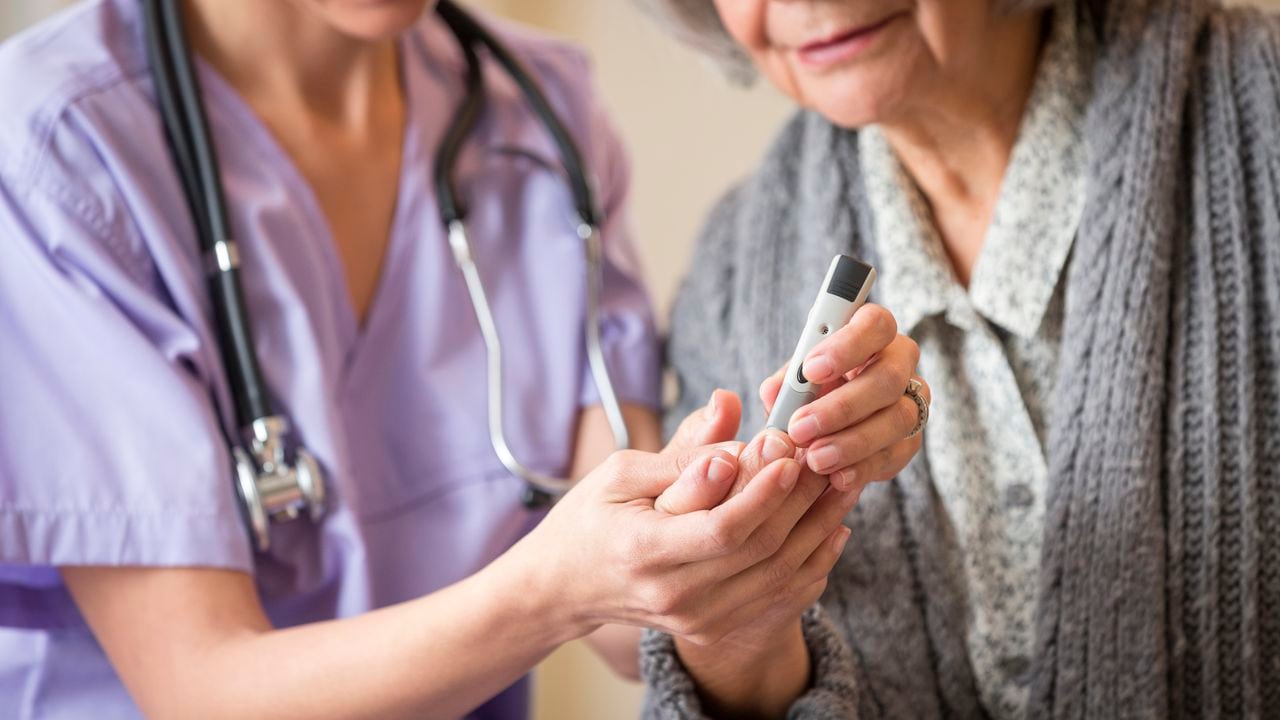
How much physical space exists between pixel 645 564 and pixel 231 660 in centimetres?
37

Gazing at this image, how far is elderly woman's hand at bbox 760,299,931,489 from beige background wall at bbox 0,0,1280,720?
4.13 feet

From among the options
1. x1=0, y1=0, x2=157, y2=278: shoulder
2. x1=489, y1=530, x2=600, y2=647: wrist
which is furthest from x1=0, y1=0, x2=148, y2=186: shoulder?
x1=489, y1=530, x2=600, y2=647: wrist

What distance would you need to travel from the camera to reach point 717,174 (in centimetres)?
216

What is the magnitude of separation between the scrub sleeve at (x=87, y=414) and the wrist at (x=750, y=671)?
37 cm

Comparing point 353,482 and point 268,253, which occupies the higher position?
point 268,253

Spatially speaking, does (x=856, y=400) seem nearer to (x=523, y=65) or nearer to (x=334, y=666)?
(x=334, y=666)

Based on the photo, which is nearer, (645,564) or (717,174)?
(645,564)

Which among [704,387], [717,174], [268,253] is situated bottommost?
[717,174]

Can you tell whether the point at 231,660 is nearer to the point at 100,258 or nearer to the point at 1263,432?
the point at 100,258

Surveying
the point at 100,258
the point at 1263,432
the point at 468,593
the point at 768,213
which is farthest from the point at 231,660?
the point at 1263,432

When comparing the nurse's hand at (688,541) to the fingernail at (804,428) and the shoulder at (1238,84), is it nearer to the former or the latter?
the fingernail at (804,428)

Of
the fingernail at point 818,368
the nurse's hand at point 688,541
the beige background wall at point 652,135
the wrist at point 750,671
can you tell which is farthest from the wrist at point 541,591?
the beige background wall at point 652,135

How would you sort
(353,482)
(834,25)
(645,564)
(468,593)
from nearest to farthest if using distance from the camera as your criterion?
1. (645,564)
2. (468,593)
3. (834,25)
4. (353,482)

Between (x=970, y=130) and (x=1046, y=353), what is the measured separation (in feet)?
0.69
